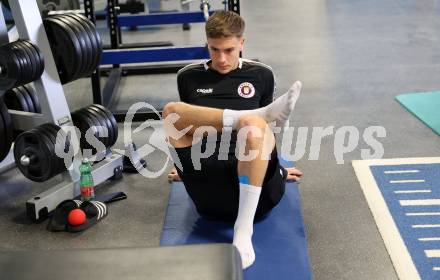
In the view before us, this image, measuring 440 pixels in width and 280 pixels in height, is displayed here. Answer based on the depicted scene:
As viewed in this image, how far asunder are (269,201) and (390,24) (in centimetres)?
475

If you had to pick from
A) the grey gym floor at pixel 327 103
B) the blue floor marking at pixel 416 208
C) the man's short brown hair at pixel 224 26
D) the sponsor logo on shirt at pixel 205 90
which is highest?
the man's short brown hair at pixel 224 26

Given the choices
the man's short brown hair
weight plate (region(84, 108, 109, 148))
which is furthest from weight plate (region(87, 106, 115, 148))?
the man's short brown hair

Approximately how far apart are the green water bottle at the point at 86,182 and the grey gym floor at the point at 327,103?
5.4 inches

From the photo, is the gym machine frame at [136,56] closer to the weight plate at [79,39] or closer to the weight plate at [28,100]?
the weight plate at [28,100]

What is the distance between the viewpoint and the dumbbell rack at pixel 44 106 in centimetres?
257

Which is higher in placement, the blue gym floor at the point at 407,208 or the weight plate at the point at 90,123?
the weight plate at the point at 90,123

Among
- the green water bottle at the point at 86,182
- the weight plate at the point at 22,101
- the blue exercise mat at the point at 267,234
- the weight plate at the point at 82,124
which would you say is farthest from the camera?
the weight plate at the point at 22,101

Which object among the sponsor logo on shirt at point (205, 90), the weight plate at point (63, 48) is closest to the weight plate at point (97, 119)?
the weight plate at point (63, 48)

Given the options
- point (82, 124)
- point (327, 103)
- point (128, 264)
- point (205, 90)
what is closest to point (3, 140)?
point (82, 124)

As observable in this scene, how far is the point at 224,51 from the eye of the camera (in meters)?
A: 2.26

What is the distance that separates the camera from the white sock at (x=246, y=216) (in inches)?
81.4

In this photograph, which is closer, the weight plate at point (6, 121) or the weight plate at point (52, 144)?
the weight plate at point (52, 144)

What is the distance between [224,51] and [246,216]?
0.66 m

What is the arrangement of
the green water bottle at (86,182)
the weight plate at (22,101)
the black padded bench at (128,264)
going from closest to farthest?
the black padded bench at (128,264) → the green water bottle at (86,182) → the weight plate at (22,101)
